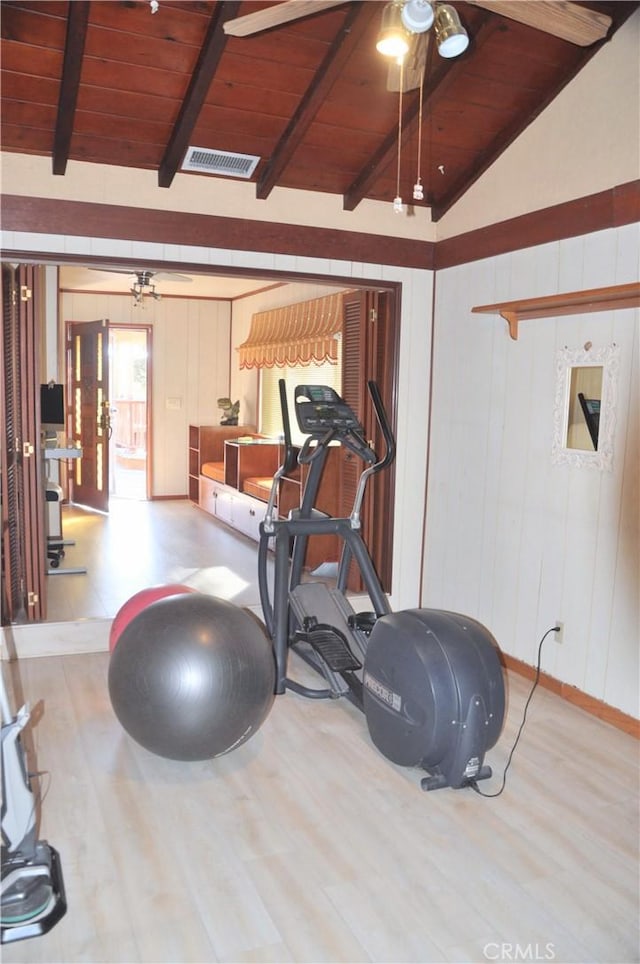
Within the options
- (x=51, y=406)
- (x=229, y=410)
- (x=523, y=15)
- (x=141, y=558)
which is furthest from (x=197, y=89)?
(x=229, y=410)

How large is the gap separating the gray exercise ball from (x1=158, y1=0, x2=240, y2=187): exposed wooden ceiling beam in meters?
2.40

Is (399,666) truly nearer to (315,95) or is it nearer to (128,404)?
(315,95)

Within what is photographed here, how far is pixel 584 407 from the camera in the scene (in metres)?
3.55

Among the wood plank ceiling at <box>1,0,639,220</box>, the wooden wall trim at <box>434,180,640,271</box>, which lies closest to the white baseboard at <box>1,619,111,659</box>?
the wood plank ceiling at <box>1,0,639,220</box>

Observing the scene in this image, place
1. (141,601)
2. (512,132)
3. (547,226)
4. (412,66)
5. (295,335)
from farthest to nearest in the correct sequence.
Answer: (295,335), (512,132), (547,226), (141,601), (412,66)

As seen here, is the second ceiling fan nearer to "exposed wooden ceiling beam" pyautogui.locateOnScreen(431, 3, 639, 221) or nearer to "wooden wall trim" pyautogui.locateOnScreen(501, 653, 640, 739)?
"exposed wooden ceiling beam" pyautogui.locateOnScreen(431, 3, 639, 221)

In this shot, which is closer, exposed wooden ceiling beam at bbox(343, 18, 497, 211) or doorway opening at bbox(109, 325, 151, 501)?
exposed wooden ceiling beam at bbox(343, 18, 497, 211)

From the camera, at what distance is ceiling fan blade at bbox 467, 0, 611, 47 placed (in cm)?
219

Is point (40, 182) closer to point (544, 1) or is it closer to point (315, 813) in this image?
point (544, 1)

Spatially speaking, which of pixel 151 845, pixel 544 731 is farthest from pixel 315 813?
pixel 544 731

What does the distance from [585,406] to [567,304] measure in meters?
0.50

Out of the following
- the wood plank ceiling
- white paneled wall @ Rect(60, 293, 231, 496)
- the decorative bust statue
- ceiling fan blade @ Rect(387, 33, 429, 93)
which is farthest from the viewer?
white paneled wall @ Rect(60, 293, 231, 496)

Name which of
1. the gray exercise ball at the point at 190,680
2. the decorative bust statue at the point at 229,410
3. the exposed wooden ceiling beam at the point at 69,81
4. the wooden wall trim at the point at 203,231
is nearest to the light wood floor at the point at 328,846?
the gray exercise ball at the point at 190,680

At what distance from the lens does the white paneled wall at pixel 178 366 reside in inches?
367
